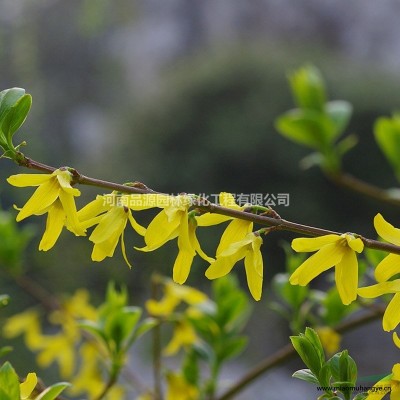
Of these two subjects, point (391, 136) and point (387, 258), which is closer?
point (387, 258)

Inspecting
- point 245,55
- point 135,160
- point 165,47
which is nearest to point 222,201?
point 135,160

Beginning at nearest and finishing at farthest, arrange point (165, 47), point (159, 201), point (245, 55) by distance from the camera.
→ point (159, 201), point (245, 55), point (165, 47)

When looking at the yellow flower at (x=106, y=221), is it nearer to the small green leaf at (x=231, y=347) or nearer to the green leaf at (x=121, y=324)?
the green leaf at (x=121, y=324)

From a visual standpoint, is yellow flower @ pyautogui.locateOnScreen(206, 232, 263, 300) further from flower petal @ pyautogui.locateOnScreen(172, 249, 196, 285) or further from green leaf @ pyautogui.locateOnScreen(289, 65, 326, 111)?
green leaf @ pyautogui.locateOnScreen(289, 65, 326, 111)

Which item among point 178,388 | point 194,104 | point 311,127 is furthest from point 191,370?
point 194,104

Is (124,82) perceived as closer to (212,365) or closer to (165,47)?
(165,47)

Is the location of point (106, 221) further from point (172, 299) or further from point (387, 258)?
point (172, 299)

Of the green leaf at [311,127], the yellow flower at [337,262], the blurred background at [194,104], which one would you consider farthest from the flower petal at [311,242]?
the blurred background at [194,104]
